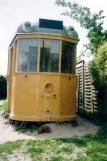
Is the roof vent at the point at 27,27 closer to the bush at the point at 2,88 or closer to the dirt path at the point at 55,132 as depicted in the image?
the dirt path at the point at 55,132

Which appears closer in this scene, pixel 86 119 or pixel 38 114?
pixel 38 114

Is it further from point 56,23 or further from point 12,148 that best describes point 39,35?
point 12,148

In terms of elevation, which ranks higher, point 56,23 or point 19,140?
point 56,23

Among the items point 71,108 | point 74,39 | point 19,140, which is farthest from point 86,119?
point 19,140

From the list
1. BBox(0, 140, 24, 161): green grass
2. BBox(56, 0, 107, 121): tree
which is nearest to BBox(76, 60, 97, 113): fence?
BBox(56, 0, 107, 121): tree

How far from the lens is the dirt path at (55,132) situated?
870cm

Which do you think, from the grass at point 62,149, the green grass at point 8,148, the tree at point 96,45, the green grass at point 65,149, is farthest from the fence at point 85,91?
the green grass at point 8,148

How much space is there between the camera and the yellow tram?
963cm

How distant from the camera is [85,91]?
42.2ft

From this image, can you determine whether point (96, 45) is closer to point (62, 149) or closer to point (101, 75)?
point (101, 75)

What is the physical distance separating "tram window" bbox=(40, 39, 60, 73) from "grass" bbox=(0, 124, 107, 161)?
8.76ft

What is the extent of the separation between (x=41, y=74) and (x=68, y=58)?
3.95 feet

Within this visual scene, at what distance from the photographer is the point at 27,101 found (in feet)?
31.7

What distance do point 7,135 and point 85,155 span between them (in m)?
3.10
